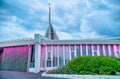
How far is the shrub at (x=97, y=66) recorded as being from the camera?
7.23 metres

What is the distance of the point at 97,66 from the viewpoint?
743cm

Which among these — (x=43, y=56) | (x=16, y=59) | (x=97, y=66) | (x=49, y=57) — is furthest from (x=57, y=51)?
(x=97, y=66)

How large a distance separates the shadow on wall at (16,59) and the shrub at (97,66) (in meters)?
6.90

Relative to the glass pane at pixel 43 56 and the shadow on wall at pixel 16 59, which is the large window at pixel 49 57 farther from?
the shadow on wall at pixel 16 59

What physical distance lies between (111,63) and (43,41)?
7.34 meters

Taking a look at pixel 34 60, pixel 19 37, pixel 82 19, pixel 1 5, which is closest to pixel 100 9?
pixel 82 19

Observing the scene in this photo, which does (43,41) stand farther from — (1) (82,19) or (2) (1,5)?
(2) (1,5)

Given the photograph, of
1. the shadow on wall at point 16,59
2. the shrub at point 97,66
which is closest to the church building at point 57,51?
Answer: the shadow on wall at point 16,59

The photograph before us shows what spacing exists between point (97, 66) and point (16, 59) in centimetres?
899

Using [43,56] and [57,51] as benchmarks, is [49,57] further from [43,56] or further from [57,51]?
[57,51]

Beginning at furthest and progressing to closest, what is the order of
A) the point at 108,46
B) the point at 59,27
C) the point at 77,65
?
the point at 59,27, the point at 108,46, the point at 77,65

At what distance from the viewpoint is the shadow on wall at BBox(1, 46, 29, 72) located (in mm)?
13484

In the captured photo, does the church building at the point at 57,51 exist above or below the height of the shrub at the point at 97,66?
above

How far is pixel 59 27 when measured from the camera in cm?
2030
